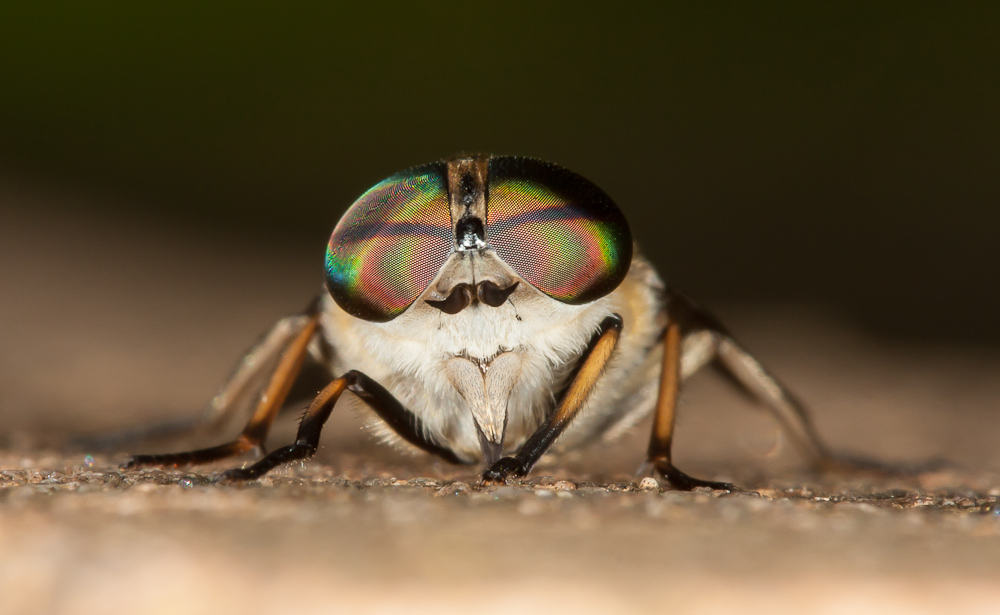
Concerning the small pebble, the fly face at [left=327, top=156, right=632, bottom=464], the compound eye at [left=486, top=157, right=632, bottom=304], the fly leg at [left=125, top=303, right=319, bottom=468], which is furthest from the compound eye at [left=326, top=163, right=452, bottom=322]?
the small pebble

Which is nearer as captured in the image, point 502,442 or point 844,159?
point 502,442

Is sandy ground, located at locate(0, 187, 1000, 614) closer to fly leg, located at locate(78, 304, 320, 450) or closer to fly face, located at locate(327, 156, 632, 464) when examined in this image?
fly leg, located at locate(78, 304, 320, 450)

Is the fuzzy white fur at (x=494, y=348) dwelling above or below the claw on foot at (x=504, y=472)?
above

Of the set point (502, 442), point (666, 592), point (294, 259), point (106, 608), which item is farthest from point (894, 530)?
point (294, 259)

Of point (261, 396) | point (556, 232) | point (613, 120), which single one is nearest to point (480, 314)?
point (556, 232)

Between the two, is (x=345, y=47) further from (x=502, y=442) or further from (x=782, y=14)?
(x=502, y=442)

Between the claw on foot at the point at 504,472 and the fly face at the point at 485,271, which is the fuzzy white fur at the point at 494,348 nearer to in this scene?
the fly face at the point at 485,271

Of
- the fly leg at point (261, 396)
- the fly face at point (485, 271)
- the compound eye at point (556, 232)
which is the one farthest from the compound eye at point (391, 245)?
the fly leg at point (261, 396)
